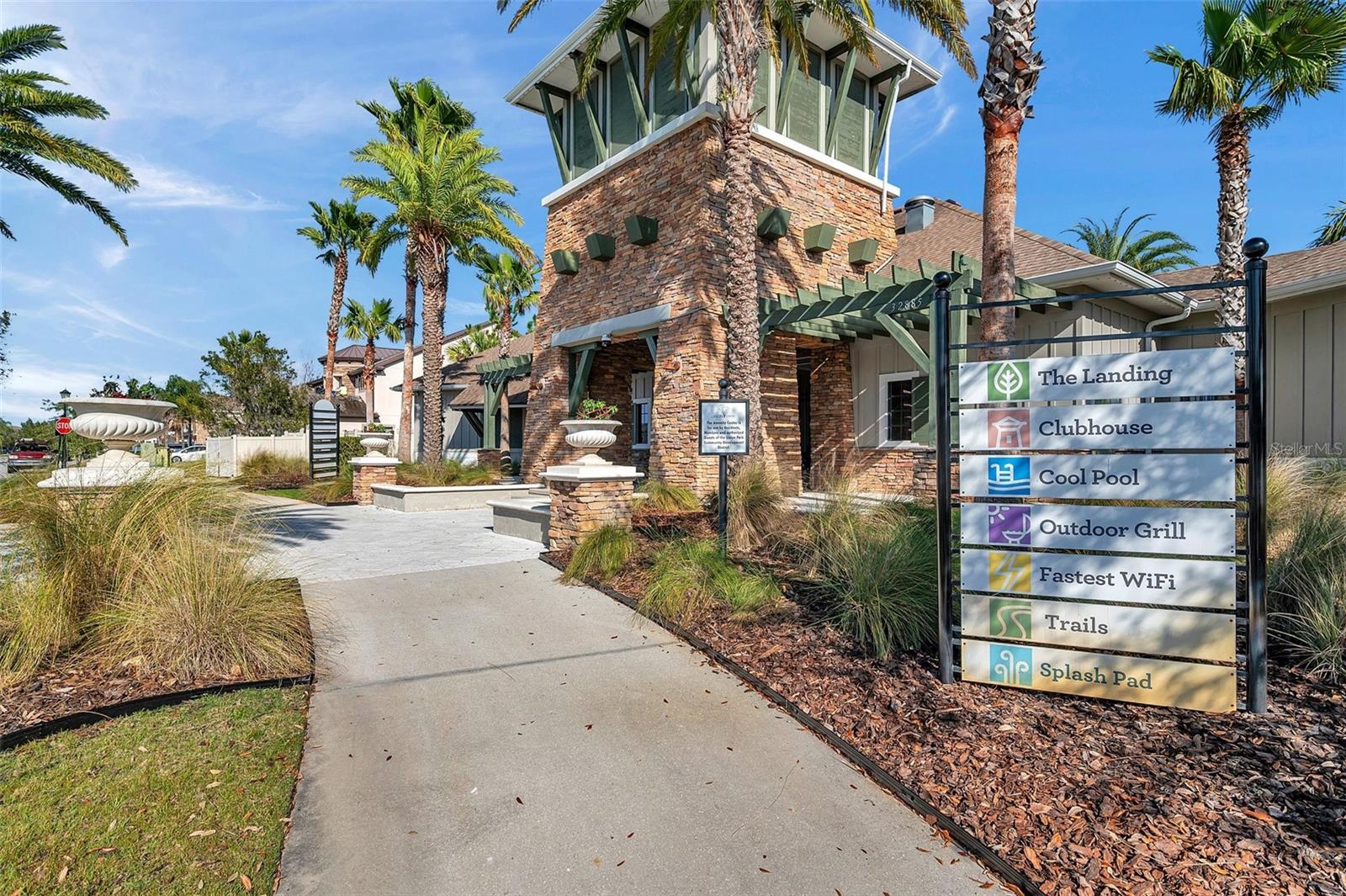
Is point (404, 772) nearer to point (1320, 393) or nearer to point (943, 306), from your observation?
point (943, 306)

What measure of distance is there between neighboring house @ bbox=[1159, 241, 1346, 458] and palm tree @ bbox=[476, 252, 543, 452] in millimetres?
21701

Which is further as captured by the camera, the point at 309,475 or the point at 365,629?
the point at 309,475

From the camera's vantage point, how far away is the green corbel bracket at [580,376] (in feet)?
49.9

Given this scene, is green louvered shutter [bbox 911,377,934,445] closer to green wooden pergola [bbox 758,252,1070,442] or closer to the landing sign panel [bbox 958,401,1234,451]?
green wooden pergola [bbox 758,252,1070,442]

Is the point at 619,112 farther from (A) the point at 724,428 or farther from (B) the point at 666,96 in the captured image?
(A) the point at 724,428

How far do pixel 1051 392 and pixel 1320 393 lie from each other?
10101mm

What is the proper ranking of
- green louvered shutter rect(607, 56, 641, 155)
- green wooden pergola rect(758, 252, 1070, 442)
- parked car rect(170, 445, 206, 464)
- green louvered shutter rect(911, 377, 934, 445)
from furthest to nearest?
green louvered shutter rect(607, 56, 641, 155) < green louvered shutter rect(911, 377, 934, 445) < green wooden pergola rect(758, 252, 1070, 442) < parked car rect(170, 445, 206, 464)

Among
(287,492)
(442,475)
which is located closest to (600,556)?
(442,475)

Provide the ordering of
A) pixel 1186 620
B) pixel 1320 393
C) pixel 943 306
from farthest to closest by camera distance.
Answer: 1. pixel 1320 393
2. pixel 943 306
3. pixel 1186 620

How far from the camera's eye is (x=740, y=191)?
9891 millimetres

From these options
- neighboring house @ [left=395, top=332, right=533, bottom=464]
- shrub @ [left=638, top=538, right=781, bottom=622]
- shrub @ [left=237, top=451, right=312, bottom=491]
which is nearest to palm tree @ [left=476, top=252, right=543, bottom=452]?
neighboring house @ [left=395, top=332, right=533, bottom=464]

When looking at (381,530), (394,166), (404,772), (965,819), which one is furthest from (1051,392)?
(394,166)

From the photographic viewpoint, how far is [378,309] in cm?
3319

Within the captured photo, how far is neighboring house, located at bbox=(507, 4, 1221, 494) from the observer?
12219 millimetres
